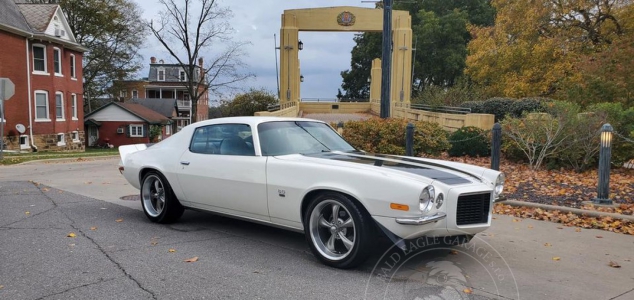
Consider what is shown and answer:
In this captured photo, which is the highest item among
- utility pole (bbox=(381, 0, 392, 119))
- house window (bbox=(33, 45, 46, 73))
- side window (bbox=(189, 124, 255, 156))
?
house window (bbox=(33, 45, 46, 73))

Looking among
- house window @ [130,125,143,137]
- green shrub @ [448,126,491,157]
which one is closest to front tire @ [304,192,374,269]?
green shrub @ [448,126,491,157]

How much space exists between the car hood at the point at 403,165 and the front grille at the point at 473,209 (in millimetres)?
163

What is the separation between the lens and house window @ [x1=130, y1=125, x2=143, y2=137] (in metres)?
50.7

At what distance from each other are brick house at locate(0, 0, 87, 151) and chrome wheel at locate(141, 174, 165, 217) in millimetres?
23601

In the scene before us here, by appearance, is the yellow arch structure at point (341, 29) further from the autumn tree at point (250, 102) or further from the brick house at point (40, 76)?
the brick house at point (40, 76)

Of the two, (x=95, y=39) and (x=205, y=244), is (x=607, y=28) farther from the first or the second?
(x=95, y=39)

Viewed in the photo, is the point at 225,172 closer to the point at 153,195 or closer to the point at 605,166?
the point at 153,195

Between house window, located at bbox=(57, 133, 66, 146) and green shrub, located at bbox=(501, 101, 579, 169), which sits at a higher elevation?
green shrub, located at bbox=(501, 101, 579, 169)

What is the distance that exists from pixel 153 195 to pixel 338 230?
310cm

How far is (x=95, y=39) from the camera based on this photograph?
44.3 m

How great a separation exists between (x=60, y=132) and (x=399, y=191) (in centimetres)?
3319

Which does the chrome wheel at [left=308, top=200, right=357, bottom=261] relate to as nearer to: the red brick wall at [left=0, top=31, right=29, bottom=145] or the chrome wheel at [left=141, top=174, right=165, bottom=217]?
the chrome wheel at [left=141, top=174, right=165, bottom=217]

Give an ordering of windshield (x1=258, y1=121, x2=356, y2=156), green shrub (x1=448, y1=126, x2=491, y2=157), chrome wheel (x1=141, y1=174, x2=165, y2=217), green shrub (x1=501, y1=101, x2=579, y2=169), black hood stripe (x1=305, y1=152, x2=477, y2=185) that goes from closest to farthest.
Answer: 1. black hood stripe (x1=305, y1=152, x2=477, y2=185)
2. windshield (x1=258, y1=121, x2=356, y2=156)
3. chrome wheel (x1=141, y1=174, x2=165, y2=217)
4. green shrub (x1=501, y1=101, x2=579, y2=169)
5. green shrub (x1=448, y1=126, x2=491, y2=157)

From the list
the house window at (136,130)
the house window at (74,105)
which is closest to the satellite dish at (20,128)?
the house window at (74,105)
